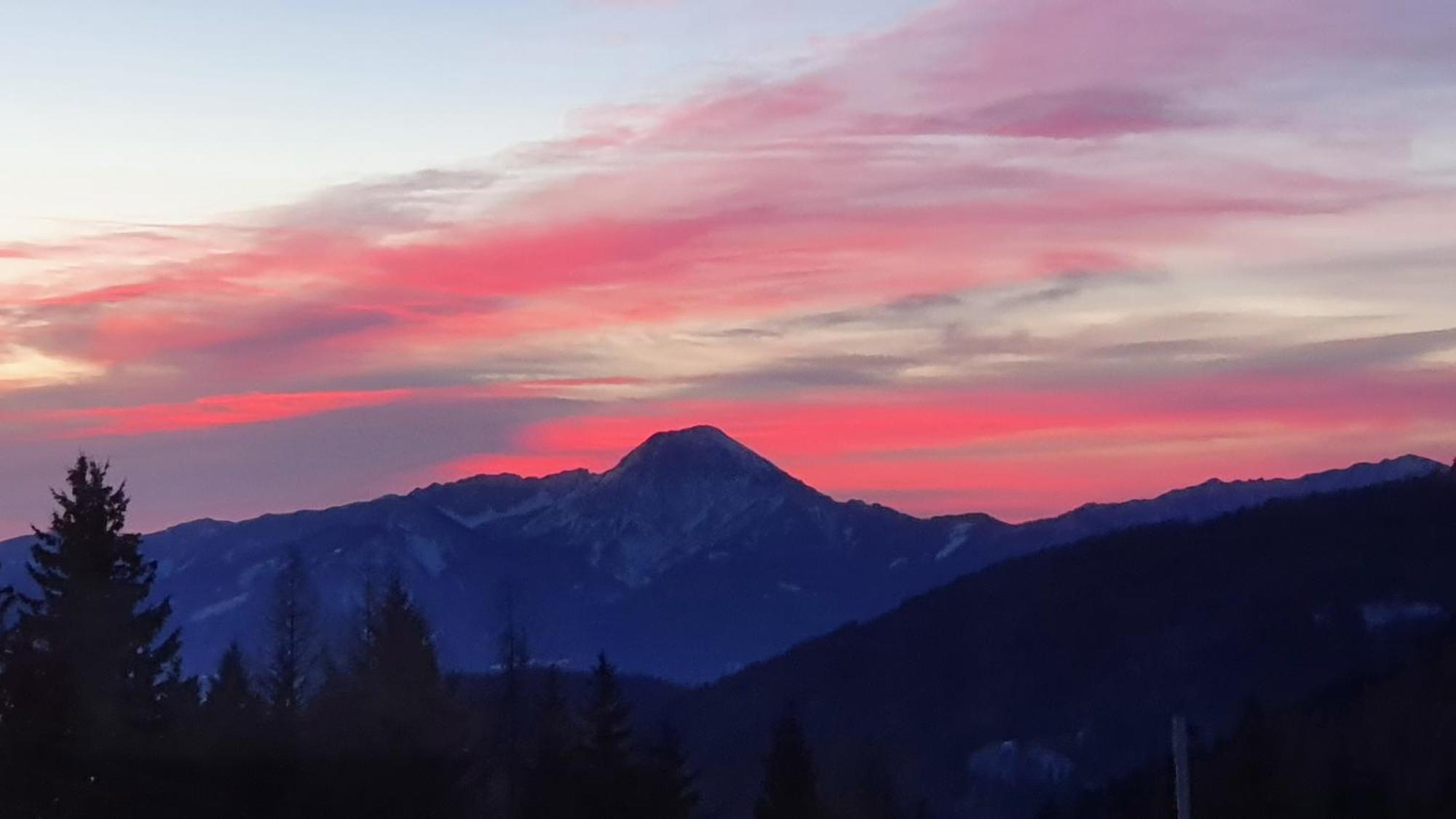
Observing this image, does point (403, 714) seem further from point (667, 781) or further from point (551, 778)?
point (667, 781)

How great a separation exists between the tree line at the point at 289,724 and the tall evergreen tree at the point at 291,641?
135 mm

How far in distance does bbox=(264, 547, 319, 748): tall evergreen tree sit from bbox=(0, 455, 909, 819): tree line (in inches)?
5.3

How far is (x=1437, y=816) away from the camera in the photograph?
116 m

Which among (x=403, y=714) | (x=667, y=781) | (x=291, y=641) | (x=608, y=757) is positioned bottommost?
(x=667, y=781)

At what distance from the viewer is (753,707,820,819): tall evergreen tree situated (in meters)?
71.2

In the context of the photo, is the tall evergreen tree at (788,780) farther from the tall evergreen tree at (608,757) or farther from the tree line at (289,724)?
the tall evergreen tree at (608,757)

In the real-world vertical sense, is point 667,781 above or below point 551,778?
below

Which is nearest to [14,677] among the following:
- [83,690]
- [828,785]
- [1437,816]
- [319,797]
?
[83,690]

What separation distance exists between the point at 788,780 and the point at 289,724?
83.8ft

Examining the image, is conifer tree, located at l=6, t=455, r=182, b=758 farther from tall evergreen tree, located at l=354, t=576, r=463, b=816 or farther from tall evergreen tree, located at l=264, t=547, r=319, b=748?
tall evergreen tree, located at l=264, t=547, r=319, b=748

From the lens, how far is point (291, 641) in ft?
242

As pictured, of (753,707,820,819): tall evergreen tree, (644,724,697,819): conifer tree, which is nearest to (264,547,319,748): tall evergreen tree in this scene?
(644,724,697,819): conifer tree

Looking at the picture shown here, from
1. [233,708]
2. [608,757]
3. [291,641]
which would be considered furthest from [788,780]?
[233,708]

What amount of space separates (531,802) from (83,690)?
2184 cm
